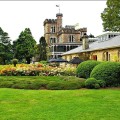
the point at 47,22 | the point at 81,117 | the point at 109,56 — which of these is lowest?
the point at 81,117

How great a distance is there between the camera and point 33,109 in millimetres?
12789

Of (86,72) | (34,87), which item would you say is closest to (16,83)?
(34,87)

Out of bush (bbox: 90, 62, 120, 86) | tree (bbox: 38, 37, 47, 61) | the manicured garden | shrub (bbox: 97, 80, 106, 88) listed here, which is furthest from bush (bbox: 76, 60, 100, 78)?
tree (bbox: 38, 37, 47, 61)

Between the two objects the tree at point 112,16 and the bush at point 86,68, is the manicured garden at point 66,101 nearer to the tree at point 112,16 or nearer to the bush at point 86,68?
the bush at point 86,68

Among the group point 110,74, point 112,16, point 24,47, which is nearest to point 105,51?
point 112,16

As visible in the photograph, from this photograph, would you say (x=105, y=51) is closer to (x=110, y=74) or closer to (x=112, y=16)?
(x=112, y=16)

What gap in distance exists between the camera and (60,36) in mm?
92438

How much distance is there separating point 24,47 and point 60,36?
56.6 ft

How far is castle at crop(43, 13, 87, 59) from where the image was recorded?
80.0 metres

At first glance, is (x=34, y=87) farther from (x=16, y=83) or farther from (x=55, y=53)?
(x=55, y=53)

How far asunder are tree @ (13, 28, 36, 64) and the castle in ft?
16.1

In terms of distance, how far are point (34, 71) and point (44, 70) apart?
117 cm

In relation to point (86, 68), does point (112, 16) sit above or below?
above

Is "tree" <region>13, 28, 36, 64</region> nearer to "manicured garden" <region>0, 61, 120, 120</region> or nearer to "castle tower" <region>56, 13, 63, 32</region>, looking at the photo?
"castle tower" <region>56, 13, 63, 32</region>
